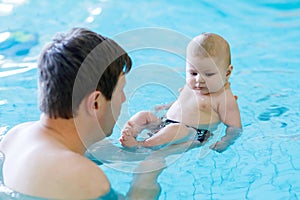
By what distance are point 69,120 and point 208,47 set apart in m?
1.18

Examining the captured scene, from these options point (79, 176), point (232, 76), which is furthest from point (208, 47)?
point (79, 176)

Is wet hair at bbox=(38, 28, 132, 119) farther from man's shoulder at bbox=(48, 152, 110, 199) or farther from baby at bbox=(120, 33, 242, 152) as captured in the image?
baby at bbox=(120, 33, 242, 152)

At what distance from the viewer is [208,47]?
9.32 feet

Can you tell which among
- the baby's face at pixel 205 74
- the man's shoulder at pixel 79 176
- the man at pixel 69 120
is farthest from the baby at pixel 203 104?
the man's shoulder at pixel 79 176

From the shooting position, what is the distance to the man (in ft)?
5.70

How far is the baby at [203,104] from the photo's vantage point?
9.01 ft

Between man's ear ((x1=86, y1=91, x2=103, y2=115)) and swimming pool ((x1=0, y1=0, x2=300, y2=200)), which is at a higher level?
man's ear ((x1=86, y1=91, x2=103, y2=115))

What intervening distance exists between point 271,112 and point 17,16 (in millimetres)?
2946

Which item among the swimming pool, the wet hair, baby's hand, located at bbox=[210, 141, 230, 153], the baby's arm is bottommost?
the swimming pool

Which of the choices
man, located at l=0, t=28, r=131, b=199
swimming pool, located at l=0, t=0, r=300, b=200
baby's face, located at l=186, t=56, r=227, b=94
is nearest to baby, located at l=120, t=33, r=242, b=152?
baby's face, located at l=186, t=56, r=227, b=94

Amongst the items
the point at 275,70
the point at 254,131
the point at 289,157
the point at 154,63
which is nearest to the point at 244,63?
the point at 275,70

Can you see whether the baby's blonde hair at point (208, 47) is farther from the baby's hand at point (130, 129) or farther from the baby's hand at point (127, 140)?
the baby's hand at point (127, 140)

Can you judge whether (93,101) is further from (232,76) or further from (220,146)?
(232,76)

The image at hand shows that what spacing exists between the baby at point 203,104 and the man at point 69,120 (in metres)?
0.76
